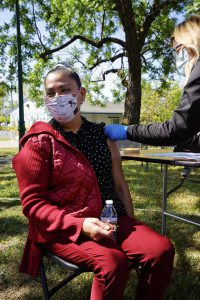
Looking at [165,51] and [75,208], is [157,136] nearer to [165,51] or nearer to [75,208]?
[75,208]

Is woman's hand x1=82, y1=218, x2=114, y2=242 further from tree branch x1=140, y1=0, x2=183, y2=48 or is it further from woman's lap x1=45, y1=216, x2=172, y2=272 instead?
tree branch x1=140, y1=0, x2=183, y2=48

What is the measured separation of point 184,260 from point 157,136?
68.0 inches

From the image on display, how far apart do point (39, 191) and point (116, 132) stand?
0.68m

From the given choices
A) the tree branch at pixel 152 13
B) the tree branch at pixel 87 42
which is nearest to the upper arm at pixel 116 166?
the tree branch at pixel 152 13

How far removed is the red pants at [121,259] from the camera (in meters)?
1.83

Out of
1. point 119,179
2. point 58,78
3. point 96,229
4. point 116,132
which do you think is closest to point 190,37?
point 116,132

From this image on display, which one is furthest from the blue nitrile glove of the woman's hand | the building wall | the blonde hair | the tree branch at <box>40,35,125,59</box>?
the building wall

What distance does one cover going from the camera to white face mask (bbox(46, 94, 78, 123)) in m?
2.39

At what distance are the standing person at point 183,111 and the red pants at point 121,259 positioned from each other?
1.92 feet

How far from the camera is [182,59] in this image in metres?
2.50

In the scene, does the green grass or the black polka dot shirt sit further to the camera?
the green grass

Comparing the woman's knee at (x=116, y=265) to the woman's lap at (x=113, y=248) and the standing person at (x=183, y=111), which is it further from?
the standing person at (x=183, y=111)

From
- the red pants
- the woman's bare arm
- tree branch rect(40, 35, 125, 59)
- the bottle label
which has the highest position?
tree branch rect(40, 35, 125, 59)

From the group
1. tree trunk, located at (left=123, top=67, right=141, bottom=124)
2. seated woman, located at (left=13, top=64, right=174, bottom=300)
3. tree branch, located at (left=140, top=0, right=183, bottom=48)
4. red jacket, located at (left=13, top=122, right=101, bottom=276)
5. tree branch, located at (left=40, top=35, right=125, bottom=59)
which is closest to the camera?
seated woman, located at (left=13, top=64, right=174, bottom=300)
